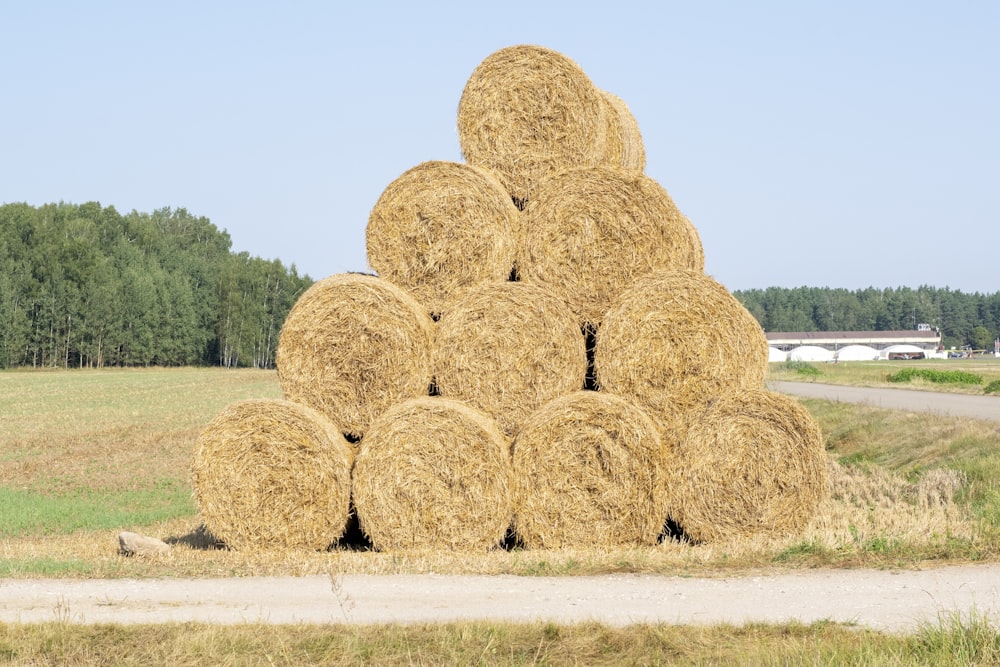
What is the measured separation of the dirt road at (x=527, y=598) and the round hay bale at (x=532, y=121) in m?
5.08

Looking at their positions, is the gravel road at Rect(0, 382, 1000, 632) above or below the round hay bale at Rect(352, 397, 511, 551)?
below

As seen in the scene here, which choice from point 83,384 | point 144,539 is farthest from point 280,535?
point 83,384

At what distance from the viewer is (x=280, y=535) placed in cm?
Result: 1129

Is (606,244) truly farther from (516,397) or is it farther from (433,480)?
(433,480)

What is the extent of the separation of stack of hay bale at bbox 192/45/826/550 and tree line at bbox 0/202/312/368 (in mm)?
74177

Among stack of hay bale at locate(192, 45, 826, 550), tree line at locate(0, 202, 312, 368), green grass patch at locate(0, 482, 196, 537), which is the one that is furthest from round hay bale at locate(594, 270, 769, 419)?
tree line at locate(0, 202, 312, 368)

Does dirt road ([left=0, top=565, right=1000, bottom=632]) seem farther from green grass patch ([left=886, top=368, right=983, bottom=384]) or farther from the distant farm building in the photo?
the distant farm building

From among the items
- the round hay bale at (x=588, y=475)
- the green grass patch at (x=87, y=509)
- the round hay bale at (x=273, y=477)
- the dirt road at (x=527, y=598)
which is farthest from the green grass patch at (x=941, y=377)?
the round hay bale at (x=273, y=477)

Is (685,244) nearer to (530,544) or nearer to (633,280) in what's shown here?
(633,280)

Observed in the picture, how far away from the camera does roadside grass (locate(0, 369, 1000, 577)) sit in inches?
402

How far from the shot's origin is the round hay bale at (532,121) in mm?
12734

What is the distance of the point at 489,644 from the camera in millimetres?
7109

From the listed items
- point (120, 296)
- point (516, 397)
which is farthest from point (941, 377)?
point (120, 296)

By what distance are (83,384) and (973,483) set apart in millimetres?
51078
